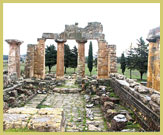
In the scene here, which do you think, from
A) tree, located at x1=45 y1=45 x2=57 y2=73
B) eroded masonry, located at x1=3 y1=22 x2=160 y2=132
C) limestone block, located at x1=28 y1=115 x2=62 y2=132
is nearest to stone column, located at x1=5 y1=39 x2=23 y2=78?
eroded masonry, located at x1=3 y1=22 x2=160 y2=132

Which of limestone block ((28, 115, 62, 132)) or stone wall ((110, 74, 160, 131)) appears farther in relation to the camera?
stone wall ((110, 74, 160, 131))

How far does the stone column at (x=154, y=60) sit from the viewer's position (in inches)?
397

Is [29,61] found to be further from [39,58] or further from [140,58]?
[140,58]

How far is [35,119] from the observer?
611 cm

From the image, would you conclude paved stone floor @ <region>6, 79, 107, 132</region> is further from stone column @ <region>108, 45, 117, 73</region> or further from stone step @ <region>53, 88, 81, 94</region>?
stone column @ <region>108, 45, 117, 73</region>

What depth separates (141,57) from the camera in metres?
→ 29.7

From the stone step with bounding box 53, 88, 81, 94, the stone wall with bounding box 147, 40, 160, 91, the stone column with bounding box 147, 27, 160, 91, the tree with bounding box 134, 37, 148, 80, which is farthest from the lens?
the tree with bounding box 134, 37, 148, 80

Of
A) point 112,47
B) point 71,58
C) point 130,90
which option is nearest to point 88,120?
point 130,90

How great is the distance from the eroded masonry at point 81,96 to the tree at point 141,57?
44.9 feet

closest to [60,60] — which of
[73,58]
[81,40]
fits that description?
[81,40]

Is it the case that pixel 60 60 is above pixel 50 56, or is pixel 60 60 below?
below

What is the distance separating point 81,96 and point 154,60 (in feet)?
19.8

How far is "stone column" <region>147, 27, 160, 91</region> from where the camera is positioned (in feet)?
33.1

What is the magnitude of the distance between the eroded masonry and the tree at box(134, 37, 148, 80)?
13693mm
